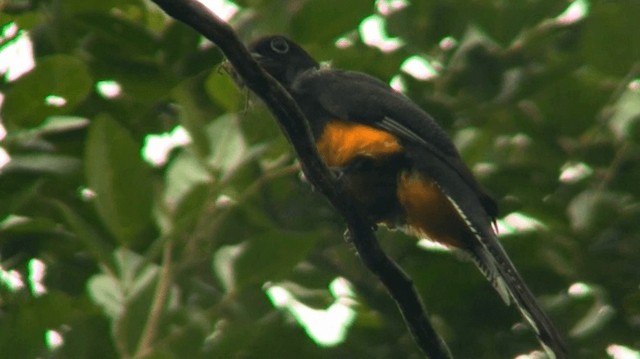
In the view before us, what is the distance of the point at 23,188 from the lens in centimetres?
414

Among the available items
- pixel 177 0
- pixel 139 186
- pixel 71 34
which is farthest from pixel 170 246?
pixel 177 0

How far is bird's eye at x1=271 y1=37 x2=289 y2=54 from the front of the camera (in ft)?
15.8

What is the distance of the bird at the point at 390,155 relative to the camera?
4.54 metres

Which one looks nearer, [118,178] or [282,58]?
[118,178]

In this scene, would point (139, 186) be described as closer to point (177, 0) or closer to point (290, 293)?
point (290, 293)

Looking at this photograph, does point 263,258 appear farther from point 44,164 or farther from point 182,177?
point 44,164

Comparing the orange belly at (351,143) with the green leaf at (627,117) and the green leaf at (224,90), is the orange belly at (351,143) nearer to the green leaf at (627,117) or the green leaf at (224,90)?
the green leaf at (224,90)

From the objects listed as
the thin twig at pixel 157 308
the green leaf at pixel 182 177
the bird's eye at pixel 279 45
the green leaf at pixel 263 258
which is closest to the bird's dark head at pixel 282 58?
the bird's eye at pixel 279 45

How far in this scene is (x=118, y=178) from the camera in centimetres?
404

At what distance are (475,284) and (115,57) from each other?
4.61 ft

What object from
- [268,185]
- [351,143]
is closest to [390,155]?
[351,143]

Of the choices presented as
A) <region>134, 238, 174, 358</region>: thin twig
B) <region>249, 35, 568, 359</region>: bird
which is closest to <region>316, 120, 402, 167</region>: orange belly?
<region>249, 35, 568, 359</region>: bird

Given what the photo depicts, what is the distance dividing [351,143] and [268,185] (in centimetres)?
35

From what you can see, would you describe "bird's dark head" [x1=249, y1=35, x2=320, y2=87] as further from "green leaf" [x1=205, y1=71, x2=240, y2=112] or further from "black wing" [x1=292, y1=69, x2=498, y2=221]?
"green leaf" [x1=205, y1=71, x2=240, y2=112]
